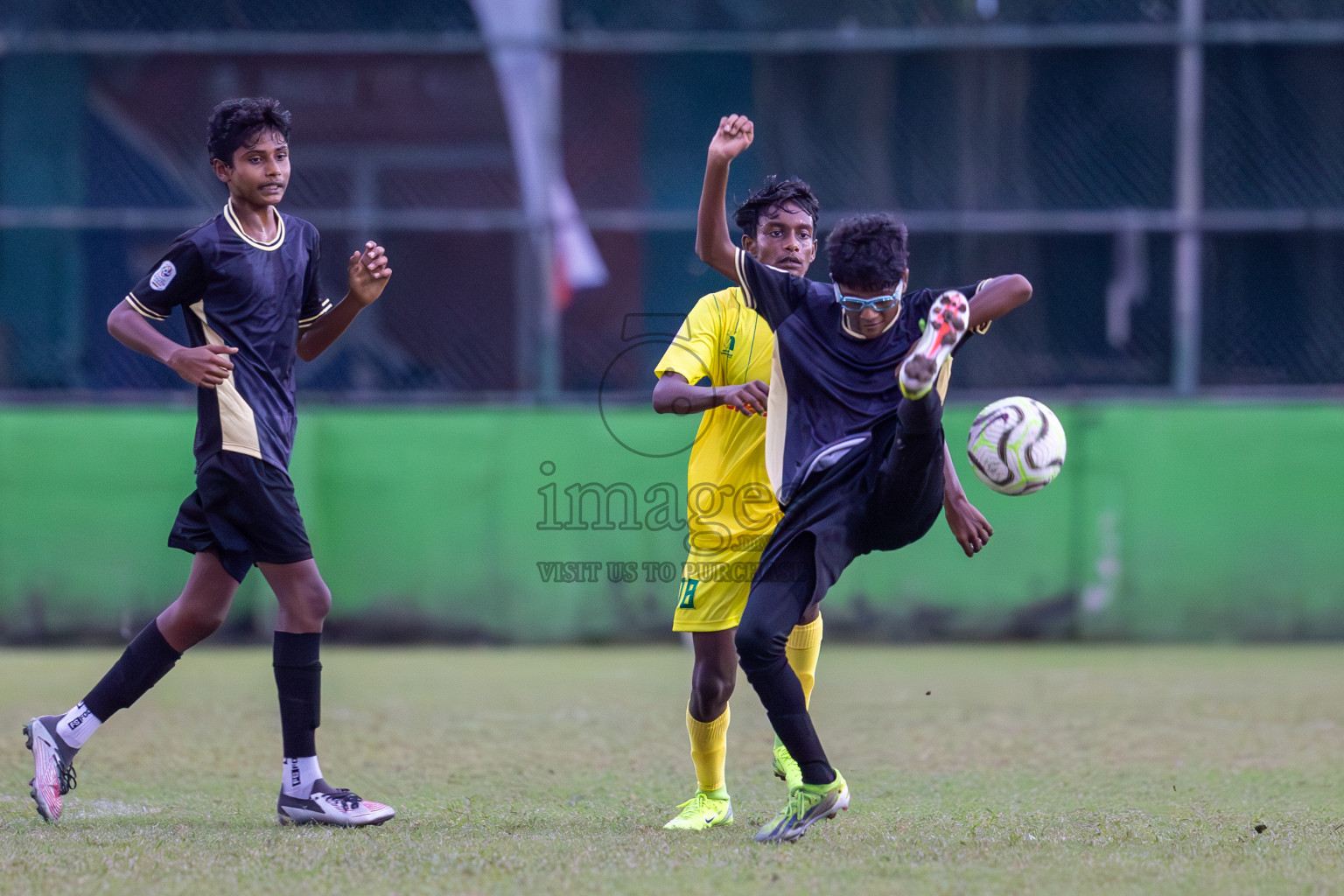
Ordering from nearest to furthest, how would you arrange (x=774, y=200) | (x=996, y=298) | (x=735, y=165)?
1. (x=996, y=298)
2. (x=774, y=200)
3. (x=735, y=165)

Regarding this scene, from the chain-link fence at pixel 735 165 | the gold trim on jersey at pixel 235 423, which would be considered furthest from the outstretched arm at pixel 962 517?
the chain-link fence at pixel 735 165

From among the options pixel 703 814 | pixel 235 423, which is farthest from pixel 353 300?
pixel 703 814

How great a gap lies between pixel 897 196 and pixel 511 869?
675 centimetres

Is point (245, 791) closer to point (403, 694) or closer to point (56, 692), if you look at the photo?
point (403, 694)

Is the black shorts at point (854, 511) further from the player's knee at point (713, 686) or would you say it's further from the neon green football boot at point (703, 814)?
the neon green football boot at point (703, 814)

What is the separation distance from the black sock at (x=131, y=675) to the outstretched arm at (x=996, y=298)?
7.80 feet

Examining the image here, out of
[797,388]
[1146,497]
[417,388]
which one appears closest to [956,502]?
[797,388]

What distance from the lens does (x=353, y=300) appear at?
171 inches

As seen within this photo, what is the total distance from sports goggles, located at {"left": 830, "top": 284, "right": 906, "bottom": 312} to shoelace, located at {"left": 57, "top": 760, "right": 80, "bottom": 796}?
243 cm

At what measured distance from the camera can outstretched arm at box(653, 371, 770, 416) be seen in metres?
3.80

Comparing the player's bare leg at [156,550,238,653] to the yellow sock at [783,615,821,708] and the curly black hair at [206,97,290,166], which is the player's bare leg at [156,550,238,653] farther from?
the yellow sock at [783,615,821,708]

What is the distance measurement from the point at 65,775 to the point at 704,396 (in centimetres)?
203

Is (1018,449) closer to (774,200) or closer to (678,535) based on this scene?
(774,200)

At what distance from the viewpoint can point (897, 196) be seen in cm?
939
